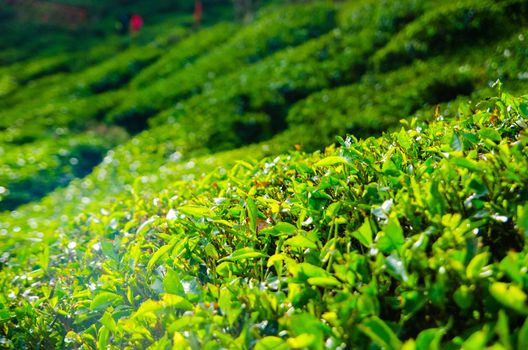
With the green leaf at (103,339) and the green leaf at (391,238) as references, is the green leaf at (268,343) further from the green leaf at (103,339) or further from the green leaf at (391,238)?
the green leaf at (103,339)

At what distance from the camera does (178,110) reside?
11.5 metres

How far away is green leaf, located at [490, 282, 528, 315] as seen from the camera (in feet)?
4.69

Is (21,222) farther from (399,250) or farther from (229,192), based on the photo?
(399,250)

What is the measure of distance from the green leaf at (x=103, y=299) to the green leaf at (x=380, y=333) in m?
1.44

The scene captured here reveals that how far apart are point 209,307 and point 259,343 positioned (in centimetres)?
37

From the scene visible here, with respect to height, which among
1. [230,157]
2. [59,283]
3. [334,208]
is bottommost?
[230,157]

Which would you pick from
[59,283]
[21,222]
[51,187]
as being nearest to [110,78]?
[51,187]

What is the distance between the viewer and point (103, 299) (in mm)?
2354

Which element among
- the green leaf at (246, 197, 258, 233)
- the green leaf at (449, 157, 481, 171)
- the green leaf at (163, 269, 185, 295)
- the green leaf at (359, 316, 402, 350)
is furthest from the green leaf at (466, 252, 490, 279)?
the green leaf at (163, 269, 185, 295)

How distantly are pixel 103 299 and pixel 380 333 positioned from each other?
1545mm

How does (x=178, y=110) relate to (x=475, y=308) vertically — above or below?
below

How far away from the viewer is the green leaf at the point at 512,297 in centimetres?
143

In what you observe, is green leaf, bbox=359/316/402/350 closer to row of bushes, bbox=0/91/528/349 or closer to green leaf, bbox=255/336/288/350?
row of bushes, bbox=0/91/528/349

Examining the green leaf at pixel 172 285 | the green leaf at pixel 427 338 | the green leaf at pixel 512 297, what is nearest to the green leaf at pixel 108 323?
the green leaf at pixel 172 285
